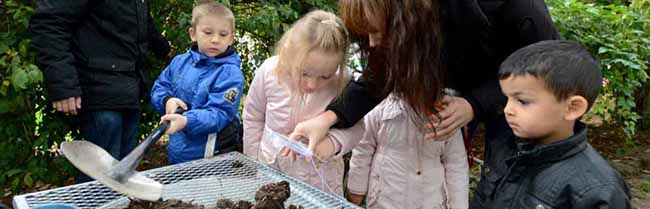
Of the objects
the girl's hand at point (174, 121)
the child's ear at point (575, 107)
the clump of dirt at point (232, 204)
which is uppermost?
the child's ear at point (575, 107)

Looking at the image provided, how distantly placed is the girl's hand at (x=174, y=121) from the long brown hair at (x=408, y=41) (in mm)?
674

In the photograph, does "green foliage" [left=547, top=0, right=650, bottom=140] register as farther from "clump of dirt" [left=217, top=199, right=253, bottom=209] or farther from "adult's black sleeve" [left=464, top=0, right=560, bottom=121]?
"clump of dirt" [left=217, top=199, right=253, bottom=209]

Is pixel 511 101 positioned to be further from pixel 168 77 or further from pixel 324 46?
pixel 168 77

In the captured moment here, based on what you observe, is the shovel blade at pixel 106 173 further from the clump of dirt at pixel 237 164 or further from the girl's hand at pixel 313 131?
the girl's hand at pixel 313 131

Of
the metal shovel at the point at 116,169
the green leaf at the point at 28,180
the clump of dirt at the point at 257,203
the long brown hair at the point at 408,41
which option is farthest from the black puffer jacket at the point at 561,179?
the green leaf at the point at 28,180

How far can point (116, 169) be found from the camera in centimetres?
149

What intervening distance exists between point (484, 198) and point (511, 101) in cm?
37

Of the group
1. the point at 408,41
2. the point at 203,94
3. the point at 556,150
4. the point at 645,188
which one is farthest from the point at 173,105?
the point at 645,188

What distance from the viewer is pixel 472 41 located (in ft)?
5.27

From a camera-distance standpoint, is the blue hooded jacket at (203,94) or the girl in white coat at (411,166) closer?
the girl in white coat at (411,166)

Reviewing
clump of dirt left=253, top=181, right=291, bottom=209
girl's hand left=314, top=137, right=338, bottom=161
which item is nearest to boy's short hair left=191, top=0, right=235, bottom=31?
girl's hand left=314, top=137, right=338, bottom=161

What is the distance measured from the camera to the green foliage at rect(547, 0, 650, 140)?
3.17m

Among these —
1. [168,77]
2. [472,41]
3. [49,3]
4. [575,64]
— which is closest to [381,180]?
[472,41]

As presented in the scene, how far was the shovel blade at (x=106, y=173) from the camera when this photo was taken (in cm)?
144
